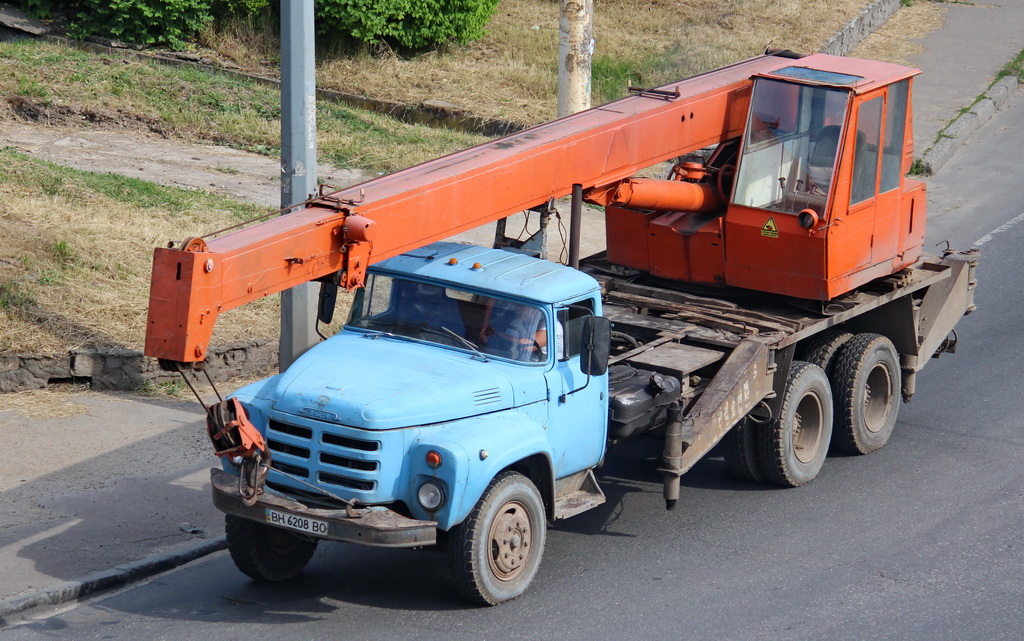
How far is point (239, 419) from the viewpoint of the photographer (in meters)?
7.07

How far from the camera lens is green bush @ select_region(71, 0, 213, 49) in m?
21.5

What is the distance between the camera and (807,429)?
10188 millimetres

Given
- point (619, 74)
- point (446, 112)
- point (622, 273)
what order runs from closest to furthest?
point (622, 273) < point (446, 112) < point (619, 74)

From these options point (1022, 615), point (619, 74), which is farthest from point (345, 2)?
point (1022, 615)

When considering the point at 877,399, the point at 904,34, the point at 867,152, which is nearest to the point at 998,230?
the point at 877,399

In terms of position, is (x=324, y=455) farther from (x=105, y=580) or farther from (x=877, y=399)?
(x=877, y=399)

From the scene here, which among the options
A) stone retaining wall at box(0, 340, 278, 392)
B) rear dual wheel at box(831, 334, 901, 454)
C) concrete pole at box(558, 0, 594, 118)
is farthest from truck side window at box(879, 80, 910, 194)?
concrete pole at box(558, 0, 594, 118)

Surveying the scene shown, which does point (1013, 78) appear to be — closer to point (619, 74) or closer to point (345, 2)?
point (619, 74)

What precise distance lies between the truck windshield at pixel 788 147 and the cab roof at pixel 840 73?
0.07 m

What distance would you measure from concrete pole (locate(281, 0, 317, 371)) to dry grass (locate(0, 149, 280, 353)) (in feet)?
8.75

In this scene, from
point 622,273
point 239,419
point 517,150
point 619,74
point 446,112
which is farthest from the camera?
point 619,74

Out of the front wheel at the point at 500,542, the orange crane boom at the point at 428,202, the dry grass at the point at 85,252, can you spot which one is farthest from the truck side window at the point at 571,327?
the dry grass at the point at 85,252

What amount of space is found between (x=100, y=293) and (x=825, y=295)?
710 cm

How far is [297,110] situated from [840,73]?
445 cm
